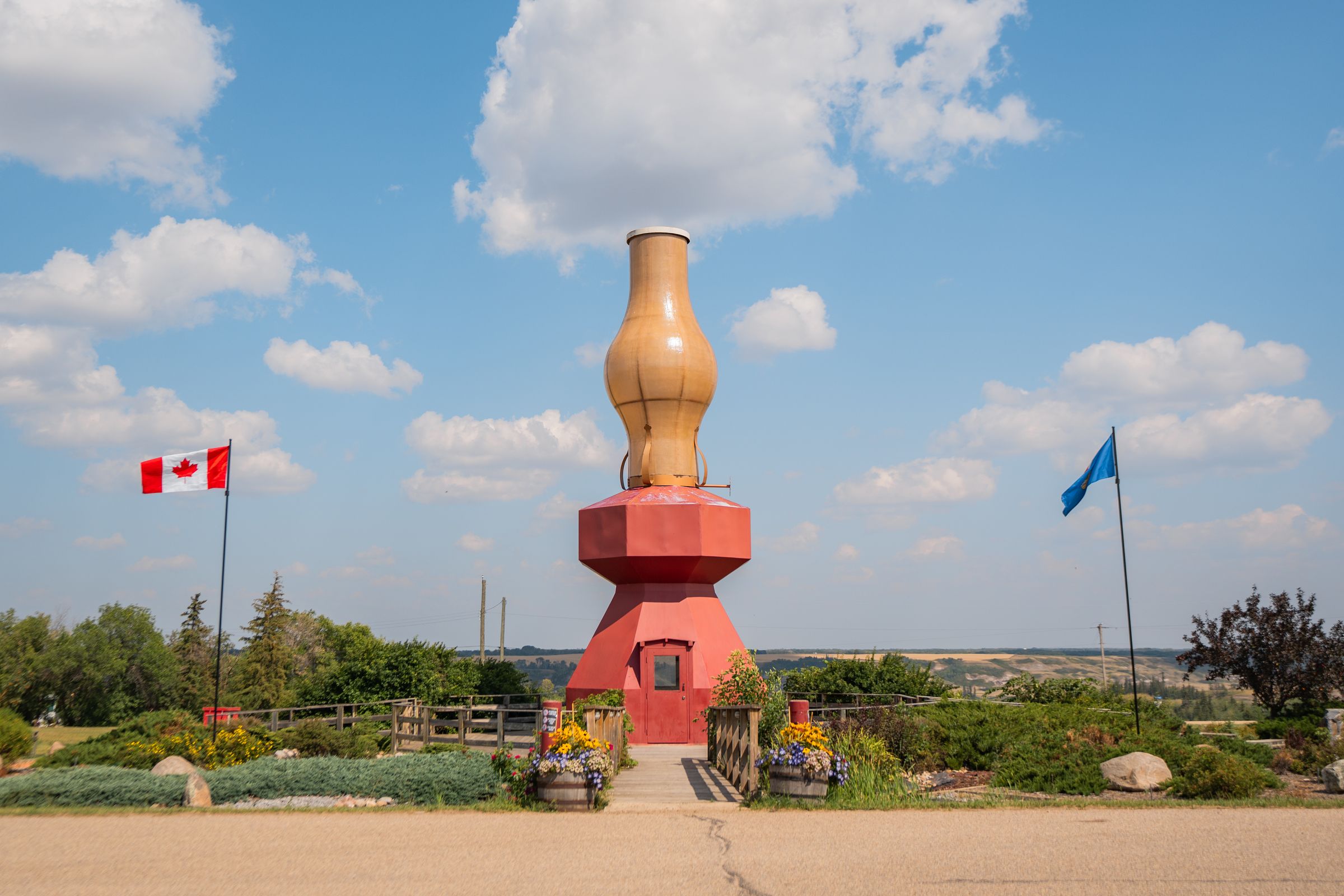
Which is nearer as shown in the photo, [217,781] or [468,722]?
[217,781]

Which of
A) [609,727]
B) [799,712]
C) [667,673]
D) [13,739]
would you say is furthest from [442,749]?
[13,739]

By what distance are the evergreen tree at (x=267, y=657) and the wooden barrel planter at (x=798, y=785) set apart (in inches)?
1784

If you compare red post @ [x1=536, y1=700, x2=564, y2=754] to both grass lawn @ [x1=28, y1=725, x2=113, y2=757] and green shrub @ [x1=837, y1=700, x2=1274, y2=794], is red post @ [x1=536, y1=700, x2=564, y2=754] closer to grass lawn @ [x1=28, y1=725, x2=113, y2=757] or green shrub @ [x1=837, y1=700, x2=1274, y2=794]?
green shrub @ [x1=837, y1=700, x2=1274, y2=794]

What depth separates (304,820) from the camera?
43.2ft

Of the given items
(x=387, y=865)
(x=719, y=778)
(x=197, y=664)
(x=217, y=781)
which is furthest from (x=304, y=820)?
(x=197, y=664)

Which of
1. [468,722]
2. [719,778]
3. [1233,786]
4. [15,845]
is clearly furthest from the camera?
[468,722]

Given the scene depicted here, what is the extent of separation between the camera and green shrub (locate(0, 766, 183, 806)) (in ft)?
47.0

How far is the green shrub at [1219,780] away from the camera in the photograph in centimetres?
1430

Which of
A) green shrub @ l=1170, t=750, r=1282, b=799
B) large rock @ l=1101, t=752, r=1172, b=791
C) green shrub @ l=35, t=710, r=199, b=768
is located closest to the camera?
green shrub @ l=1170, t=750, r=1282, b=799

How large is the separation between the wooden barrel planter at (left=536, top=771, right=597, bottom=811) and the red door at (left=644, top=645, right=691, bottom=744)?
30.9ft

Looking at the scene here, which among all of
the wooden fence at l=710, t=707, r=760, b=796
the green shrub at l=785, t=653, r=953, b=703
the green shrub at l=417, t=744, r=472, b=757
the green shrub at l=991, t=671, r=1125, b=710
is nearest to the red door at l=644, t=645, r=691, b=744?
the green shrub at l=785, t=653, r=953, b=703

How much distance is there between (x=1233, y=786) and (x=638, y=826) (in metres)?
8.12

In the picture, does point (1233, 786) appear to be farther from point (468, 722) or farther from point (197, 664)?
point (197, 664)

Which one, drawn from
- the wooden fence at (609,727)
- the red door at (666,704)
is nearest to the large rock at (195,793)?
the wooden fence at (609,727)
